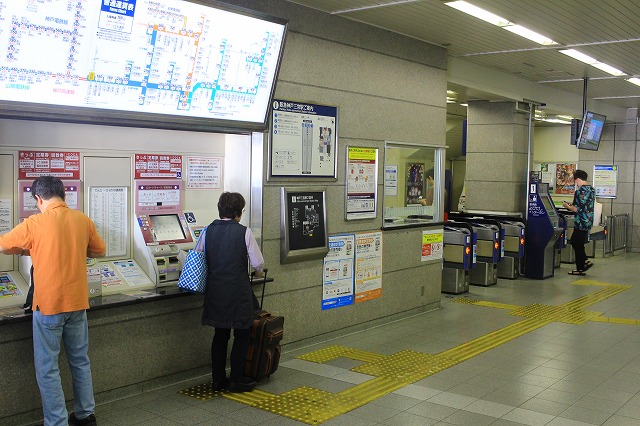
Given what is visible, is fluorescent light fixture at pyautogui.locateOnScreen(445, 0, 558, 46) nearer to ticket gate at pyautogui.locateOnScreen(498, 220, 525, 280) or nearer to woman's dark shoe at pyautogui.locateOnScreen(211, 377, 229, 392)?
ticket gate at pyautogui.locateOnScreen(498, 220, 525, 280)

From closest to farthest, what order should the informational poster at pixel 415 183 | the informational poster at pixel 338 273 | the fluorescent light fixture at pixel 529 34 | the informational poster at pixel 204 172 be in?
the informational poster at pixel 204 172 < the informational poster at pixel 338 273 < the fluorescent light fixture at pixel 529 34 < the informational poster at pixel 415 183

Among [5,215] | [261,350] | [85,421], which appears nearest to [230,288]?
[261,350]

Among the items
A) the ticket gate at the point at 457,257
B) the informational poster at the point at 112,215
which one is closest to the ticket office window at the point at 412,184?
the ticket gate at the point at 457,257

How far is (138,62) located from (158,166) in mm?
1024

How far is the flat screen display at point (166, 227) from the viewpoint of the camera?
5.28 metres

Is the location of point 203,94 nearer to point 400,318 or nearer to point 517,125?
point 400,318

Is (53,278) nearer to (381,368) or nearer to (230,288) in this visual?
(230,288)

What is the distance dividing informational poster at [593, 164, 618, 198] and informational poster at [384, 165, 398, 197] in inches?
422

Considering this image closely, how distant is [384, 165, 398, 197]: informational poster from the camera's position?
753cm

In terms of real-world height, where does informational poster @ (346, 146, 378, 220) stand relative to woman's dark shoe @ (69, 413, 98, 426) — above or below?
above

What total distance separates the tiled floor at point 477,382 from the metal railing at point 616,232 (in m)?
7.37

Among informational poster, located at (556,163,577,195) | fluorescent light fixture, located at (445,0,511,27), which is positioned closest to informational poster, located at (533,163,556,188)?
informational poster, located at (556,163,577,195)

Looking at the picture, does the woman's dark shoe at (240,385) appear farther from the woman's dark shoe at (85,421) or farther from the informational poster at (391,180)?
the informational poster at (391,180)

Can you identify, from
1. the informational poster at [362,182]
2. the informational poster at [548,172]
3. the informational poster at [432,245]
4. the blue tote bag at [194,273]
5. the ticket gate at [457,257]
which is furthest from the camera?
the informational poster at [548,172]
